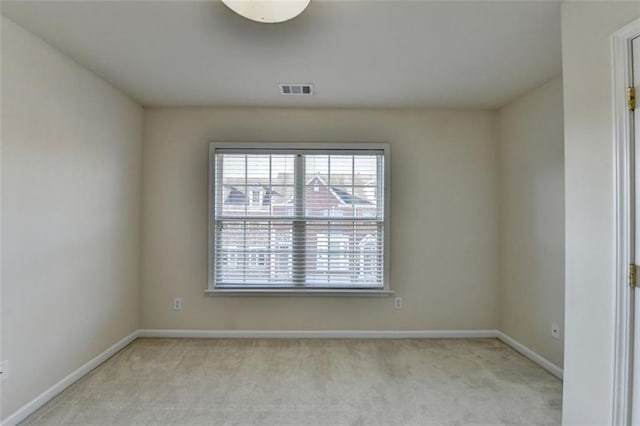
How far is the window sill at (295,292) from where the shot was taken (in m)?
3.41

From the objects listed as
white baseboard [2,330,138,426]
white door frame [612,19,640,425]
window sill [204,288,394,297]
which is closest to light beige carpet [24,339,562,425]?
white baseboard [2,330,138,426]

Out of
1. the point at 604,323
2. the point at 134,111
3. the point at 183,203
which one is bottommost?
the point at 604,323

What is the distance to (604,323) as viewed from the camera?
155 centimetres

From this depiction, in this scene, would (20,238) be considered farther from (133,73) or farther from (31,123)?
(133,73)

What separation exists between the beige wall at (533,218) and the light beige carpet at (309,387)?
39cm

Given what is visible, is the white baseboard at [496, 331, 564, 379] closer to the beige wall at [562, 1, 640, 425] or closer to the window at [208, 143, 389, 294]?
the beige wall at [562, 1, 640, 425]

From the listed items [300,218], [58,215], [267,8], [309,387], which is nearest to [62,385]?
[58,215]

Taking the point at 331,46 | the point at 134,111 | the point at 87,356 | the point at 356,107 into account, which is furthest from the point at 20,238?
the point at 356,107

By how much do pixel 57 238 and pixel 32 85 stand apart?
109cm

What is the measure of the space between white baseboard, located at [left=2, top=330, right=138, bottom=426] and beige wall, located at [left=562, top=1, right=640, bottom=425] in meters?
3.36

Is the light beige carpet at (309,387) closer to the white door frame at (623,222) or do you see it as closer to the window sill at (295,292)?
the window sill at (295,292)

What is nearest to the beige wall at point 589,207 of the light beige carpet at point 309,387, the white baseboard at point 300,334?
the light beige carpet at point 309,387

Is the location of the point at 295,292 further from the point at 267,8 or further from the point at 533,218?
the point at 267,8

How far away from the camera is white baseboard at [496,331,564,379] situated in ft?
8.77
